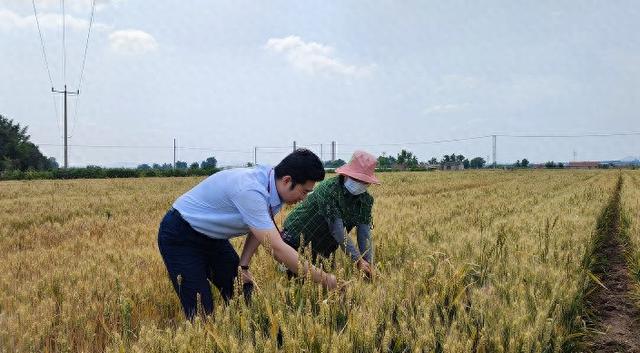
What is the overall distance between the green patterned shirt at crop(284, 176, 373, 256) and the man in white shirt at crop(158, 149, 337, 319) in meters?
0.59

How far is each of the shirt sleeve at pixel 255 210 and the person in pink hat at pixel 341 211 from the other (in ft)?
2.55

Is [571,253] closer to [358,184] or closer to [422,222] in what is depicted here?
[358,184]

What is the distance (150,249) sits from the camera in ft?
17.1

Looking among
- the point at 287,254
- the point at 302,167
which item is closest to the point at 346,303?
the point at 287,254

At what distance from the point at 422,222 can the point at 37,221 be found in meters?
7.70

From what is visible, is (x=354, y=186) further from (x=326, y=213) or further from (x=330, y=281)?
(x=330, y=281)

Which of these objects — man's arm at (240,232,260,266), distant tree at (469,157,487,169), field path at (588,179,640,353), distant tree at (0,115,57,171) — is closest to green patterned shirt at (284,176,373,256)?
man's arm at (240,232,260,266)

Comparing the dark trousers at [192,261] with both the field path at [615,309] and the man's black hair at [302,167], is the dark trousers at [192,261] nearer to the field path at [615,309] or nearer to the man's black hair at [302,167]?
the man's black hair at [302,167]

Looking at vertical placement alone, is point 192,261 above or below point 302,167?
below

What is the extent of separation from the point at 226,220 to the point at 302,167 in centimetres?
66

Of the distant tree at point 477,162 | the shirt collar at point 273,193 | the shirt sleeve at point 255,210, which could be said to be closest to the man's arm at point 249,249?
the shirt collar at point 273,193

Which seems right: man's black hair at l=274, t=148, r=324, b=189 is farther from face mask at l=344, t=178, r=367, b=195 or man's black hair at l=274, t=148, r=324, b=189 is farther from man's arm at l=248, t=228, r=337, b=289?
face mask at l=344, t=178, r=367, b=195

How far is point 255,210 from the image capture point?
2.73m

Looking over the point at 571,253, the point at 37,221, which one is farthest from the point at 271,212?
the point at 37,221
